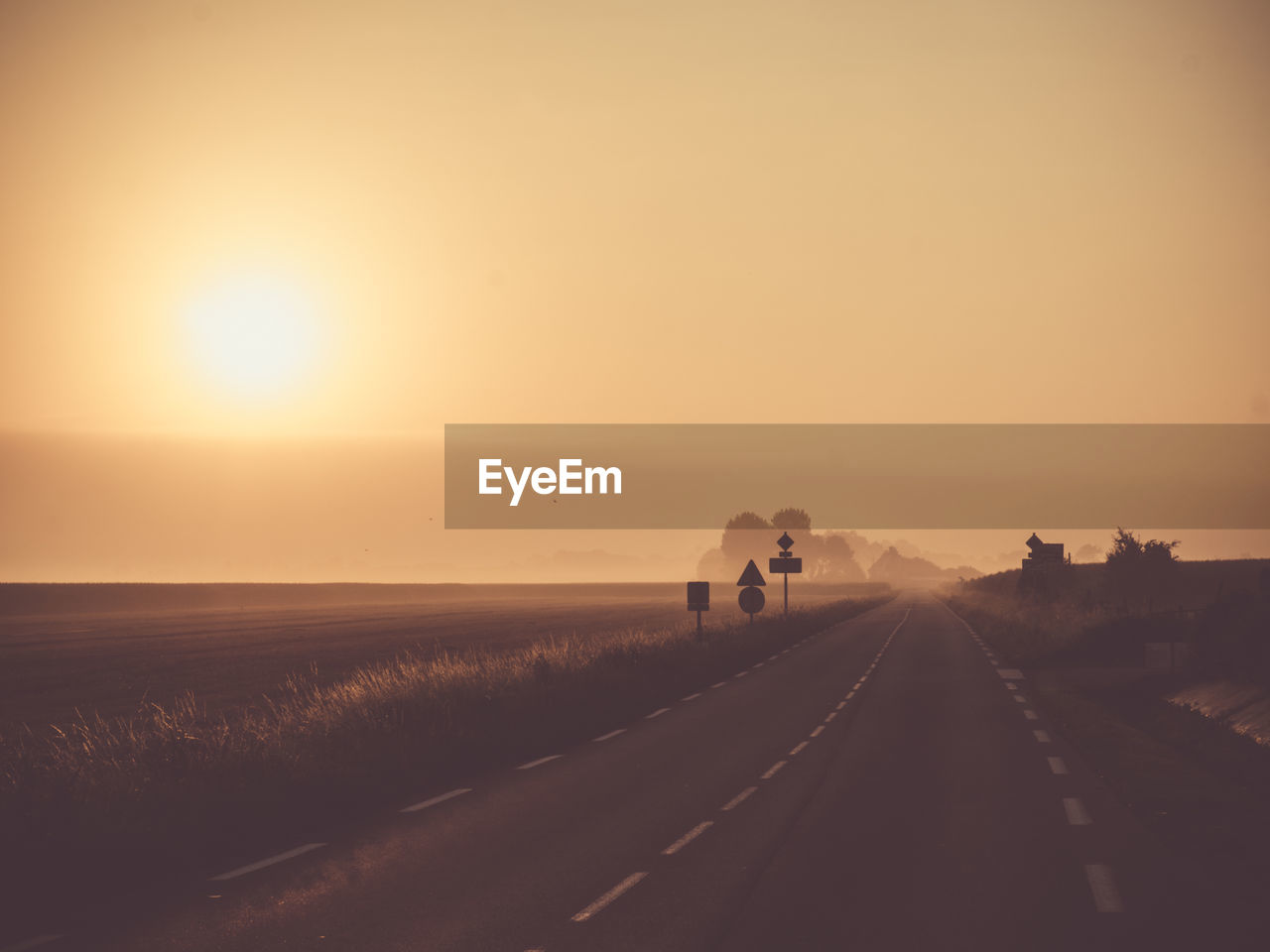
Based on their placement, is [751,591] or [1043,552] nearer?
[751,591]

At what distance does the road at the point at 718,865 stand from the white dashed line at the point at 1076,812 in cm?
5

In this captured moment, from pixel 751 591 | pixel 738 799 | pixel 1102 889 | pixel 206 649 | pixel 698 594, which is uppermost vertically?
pixel 698 594

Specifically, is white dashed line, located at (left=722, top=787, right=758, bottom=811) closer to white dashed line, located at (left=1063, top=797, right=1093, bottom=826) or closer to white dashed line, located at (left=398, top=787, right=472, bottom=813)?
white dashed line, located at (left=398, top=787, right=472, bottom=813)

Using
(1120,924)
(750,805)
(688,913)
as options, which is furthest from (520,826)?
(1120,924)

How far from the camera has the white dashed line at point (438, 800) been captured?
37.9 ft

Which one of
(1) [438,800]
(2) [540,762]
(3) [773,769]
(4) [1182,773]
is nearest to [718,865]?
(1) [438,800]

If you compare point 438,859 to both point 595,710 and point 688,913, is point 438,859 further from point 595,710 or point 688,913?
point 595,710

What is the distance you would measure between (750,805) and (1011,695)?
13.6m

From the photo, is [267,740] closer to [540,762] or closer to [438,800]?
[438,800]

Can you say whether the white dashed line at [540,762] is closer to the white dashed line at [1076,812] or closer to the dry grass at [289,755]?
the dry grass at [289,755]

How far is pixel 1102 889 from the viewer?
26.9 feet

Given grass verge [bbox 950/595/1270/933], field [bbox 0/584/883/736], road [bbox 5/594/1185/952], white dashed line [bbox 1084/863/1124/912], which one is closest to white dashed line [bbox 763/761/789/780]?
road [bbox 5/594/1185/952]

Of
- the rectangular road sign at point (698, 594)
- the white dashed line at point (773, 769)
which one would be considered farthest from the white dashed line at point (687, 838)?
the rectangular road sign at point (698, 594)

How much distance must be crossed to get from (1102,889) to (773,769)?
607cm
